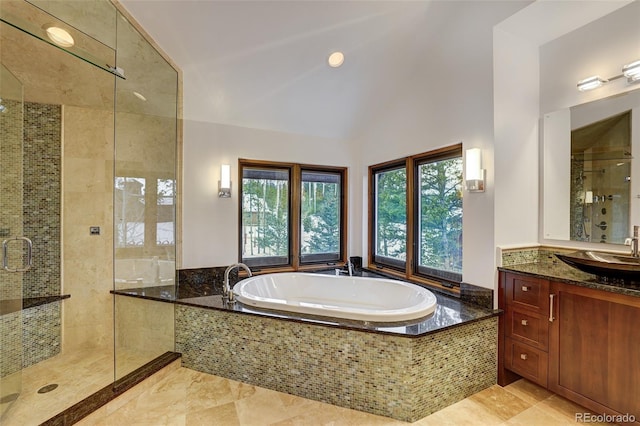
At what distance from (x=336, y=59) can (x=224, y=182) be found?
1679 mm

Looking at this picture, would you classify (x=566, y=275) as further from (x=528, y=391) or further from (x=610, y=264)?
(x=528, y=391)

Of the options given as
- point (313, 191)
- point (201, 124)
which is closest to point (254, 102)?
point (201, 124)

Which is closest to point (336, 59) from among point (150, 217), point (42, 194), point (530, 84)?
point (530, 84)

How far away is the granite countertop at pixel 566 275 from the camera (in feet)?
5.65

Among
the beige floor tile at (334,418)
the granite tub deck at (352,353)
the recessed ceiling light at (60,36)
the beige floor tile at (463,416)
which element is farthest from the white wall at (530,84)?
the recessed ceiling light at (60,36)

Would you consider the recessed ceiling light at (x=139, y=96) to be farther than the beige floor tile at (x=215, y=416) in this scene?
Yes

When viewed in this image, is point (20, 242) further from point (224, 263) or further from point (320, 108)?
point (320, 108)

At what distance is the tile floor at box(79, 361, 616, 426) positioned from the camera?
1.89m

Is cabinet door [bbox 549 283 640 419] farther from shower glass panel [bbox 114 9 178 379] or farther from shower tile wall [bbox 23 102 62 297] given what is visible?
shower tile wall [bbox 23 102 62 297]

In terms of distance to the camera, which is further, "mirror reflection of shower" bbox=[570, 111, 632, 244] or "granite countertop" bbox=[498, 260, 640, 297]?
"mirror reflection of shower" bbox=[570, 111, 632, 244]

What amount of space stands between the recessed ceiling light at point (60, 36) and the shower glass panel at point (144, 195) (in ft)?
1.04

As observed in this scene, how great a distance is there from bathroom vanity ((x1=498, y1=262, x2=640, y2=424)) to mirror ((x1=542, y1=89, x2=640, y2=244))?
0.38 metres

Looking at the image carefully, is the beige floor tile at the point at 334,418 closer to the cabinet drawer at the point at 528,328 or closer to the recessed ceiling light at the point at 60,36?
the cabinet drawer at the point at 528,328

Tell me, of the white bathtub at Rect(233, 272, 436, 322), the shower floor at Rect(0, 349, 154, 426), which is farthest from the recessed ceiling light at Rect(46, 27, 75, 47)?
the shower floor at Rect(0, 349, 154, 426)
